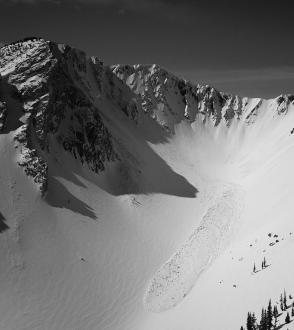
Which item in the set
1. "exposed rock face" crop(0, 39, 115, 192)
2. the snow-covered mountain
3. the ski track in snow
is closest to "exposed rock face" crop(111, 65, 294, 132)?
the snow-covered mountain

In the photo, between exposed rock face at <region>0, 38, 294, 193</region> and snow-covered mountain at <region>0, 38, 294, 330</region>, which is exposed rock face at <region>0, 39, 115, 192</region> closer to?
exposed rock face at <region>0, 38, 294, 193</region>

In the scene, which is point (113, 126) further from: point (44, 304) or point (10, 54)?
point (44, 304)

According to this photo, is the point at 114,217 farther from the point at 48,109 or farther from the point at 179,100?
the point at 179,100

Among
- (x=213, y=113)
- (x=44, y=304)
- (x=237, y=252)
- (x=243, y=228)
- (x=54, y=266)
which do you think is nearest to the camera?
(x=44, y=304)

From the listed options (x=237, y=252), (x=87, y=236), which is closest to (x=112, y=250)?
(x=87, y=236)

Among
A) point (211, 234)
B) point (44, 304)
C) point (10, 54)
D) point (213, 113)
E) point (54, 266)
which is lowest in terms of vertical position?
point (44, 304)

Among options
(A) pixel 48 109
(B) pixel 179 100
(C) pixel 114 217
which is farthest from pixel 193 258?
(B) pixel 179 100

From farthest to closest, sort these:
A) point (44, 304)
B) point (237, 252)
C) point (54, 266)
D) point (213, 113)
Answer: point (213, 113), point (237, 252), point (54, 266), point (44, 304)
